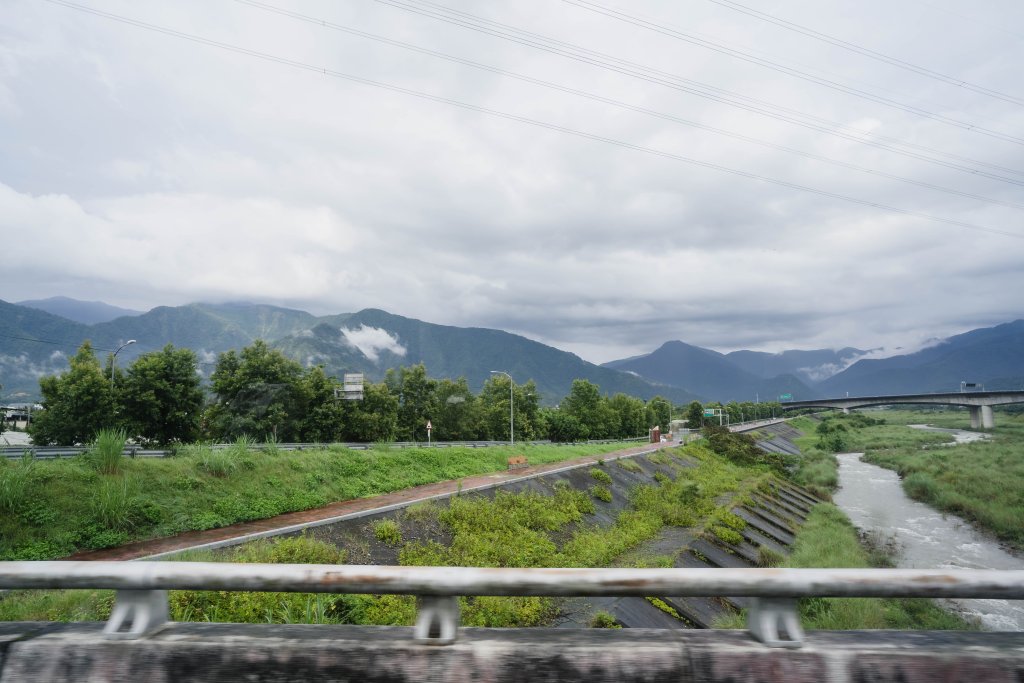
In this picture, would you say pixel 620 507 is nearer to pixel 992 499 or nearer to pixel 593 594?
pixel 992 499

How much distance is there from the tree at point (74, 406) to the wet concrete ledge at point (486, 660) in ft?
144

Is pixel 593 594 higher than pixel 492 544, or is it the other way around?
pixel 593 594

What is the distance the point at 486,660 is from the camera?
279 centimetres

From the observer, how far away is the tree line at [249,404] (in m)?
38.2

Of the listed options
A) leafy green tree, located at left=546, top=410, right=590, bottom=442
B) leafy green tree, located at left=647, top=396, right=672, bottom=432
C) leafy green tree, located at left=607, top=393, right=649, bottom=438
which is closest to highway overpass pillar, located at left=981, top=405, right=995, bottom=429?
leafy green tree, located at left=546, top=410, right=590, bottom=442

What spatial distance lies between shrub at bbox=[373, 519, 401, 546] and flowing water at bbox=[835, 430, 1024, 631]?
38.9 ft

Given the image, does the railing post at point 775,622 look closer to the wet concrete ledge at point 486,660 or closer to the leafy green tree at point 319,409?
the wet concrete ledge at point 486,660

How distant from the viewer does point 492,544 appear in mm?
13156

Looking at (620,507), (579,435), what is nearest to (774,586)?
(620,507)

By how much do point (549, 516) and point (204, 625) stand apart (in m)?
14.2

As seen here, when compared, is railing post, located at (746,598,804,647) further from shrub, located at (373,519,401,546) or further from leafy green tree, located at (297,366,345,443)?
leafy green tree, located at (297,366,345,443)

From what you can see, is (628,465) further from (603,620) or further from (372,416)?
(372,416)

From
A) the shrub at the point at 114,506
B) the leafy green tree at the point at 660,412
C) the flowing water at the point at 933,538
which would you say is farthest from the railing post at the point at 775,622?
the leafy green tree at the point at 660,412

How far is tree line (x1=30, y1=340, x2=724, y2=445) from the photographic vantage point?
125ft
